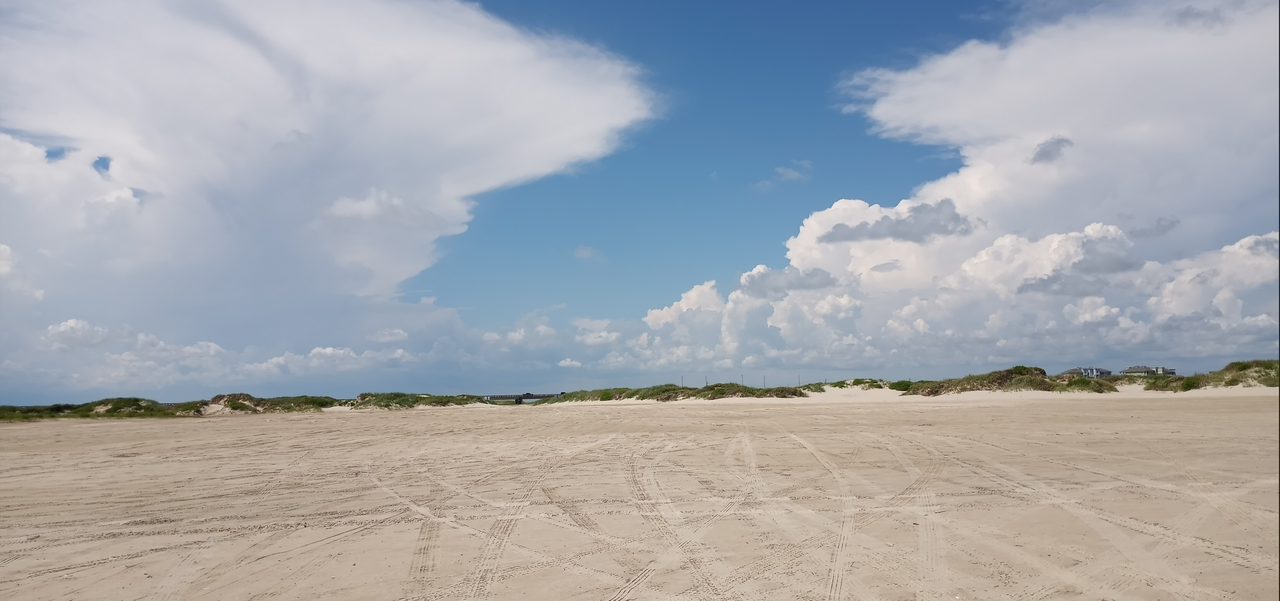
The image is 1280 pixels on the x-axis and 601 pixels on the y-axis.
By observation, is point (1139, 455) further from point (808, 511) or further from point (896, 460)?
point (808, 511)

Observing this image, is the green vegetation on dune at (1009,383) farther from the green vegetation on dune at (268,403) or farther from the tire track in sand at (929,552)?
the green vegetation on dune at (268,403)

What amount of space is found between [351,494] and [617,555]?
5420 mm

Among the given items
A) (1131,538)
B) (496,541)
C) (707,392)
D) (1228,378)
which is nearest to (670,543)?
(496,541)

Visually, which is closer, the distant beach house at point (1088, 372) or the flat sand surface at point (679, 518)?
the flat sand surface at point (679, 518)

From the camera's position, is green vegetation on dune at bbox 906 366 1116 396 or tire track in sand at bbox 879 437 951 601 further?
green vegetation on dune at bbox 906 366 1116 396

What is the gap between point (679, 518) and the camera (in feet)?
27.3

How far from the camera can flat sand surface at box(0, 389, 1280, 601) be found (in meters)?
6.15

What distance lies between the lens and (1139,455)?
1155 cm

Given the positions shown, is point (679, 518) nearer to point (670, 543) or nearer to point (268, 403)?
point (670, 543)

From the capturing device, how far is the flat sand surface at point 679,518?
6152 mm

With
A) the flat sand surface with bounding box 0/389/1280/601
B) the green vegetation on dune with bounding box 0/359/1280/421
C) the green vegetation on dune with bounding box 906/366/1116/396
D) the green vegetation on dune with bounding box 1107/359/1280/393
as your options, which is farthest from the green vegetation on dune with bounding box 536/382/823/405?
the flat sand surface with bounding box 0/389/1280/601

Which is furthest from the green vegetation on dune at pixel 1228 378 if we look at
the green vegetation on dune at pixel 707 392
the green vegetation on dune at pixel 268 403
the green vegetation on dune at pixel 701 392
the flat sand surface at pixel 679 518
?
the green vegetation on dune at pixel 268 403

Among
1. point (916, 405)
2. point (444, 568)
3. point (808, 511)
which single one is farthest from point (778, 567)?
point (916, 405)

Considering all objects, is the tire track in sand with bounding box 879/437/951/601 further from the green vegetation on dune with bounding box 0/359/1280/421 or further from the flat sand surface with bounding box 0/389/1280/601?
the green vegetation on dune with bounding box 0/359/1280/421
